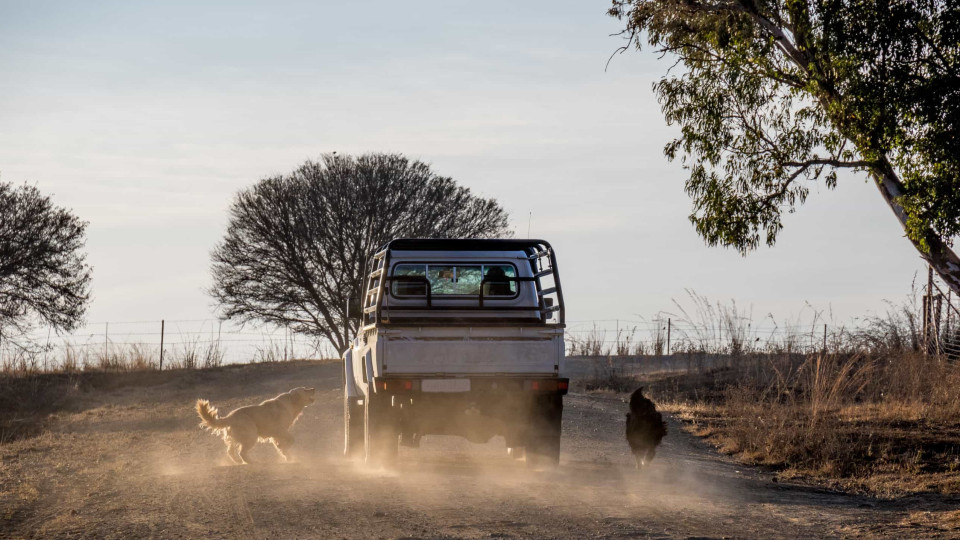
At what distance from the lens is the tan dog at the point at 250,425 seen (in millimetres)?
12531

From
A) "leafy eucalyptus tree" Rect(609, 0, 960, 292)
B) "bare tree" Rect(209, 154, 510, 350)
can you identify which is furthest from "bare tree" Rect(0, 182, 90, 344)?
"leafy eucalyptus tree" Rect(609, 0, 960, 292)

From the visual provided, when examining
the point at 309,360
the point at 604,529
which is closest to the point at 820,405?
the point at 604,529

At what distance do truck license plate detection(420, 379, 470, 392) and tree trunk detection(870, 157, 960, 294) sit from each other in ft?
29.4

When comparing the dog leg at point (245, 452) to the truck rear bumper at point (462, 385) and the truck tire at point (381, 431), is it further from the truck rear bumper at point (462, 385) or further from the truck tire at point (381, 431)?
the truck rear bumper at point (462, 385)

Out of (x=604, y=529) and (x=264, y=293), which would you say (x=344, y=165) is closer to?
(x=264, y=293)

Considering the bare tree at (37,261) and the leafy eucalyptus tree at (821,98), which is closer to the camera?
the leafy eucalyptus tree at (821,98)

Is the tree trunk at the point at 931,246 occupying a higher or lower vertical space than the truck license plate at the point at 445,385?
higher

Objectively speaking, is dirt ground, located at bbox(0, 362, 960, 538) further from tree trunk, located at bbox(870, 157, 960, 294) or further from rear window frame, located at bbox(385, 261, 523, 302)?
tree trunk, located at bbox(870, 157, 960, 294)

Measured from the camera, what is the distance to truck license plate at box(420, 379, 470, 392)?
10.7 m

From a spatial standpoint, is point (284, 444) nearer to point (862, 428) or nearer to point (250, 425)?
point (250, 425)

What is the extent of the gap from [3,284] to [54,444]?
71.2ft

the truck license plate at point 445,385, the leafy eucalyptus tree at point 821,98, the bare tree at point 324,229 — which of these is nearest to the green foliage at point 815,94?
the leafy eucalyptus tree at point 821,98

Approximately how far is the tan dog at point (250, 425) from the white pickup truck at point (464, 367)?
1.44 meters

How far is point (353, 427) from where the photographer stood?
42.0ft
